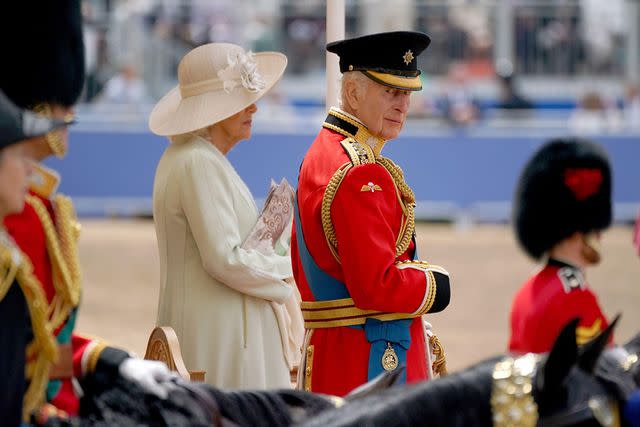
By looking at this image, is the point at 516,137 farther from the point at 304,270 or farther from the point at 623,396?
the point at 623,396

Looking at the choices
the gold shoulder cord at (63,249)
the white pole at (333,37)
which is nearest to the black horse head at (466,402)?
the gold shoulder cord at (63,249)

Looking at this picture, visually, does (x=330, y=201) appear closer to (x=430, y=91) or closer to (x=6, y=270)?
(x=6, y=270)

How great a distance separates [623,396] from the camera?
2.63 m

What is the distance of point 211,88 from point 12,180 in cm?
230

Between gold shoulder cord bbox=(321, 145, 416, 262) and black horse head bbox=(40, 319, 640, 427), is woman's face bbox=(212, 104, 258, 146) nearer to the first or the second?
gold shoulder cord bbox=(321, 145, 416, 262)

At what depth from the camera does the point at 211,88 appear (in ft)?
15.5

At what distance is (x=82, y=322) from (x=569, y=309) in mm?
6882

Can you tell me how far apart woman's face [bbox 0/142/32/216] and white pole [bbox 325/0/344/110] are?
2.61m

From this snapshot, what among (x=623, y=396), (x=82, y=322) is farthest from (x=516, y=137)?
(x=623, y=396)

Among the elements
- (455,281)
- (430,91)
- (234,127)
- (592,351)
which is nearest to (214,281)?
(234,127)

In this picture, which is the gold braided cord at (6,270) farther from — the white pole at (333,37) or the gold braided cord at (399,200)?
the white pole at (333,37)

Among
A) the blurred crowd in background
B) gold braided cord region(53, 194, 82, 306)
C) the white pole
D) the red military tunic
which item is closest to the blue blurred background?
the blurred crowd in background

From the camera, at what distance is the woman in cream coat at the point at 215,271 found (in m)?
4.41

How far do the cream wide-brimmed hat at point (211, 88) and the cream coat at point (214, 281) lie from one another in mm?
150
